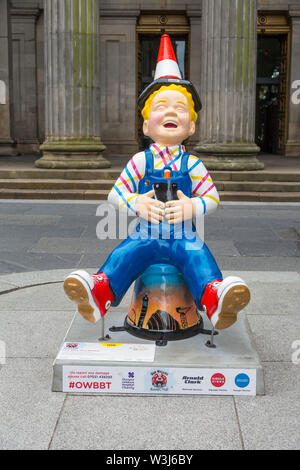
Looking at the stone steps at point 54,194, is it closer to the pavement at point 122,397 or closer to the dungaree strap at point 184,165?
the pavement at point 122,397

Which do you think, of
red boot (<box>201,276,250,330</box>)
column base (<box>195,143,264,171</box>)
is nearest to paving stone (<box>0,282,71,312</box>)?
red boot (<box>201,276,250,330</box>)

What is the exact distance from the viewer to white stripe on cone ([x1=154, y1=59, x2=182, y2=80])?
386 centimetres

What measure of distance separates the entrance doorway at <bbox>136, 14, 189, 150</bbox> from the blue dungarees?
1418cm

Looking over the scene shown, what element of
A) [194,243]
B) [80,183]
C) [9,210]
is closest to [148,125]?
[194,243]

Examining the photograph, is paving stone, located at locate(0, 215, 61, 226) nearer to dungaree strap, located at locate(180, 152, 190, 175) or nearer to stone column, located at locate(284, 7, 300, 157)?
dungaree strap, located at locate(180, 152, 190, 175)

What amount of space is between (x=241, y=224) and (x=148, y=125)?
5.36 m

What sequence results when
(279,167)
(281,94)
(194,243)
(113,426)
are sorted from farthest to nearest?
1. (281,94)
2. (279,167)
3. (194,243)
4. (113,426)

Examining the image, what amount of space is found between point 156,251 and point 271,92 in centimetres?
1770

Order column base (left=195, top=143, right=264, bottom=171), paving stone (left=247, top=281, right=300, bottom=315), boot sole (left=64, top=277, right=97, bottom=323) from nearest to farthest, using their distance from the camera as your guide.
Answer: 1. boot sole (left=64, top=277, right=97, bottom=323)
2. paving stone (left=247, top=281, right=300, bottom=315)
3. column base (left=195, top=143, right=264, bottom=171)

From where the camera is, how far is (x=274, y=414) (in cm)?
297

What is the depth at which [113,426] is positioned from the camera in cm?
284

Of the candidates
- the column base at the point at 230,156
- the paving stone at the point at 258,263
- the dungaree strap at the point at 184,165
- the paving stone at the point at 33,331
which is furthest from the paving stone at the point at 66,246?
the column base at the point at 230,156
